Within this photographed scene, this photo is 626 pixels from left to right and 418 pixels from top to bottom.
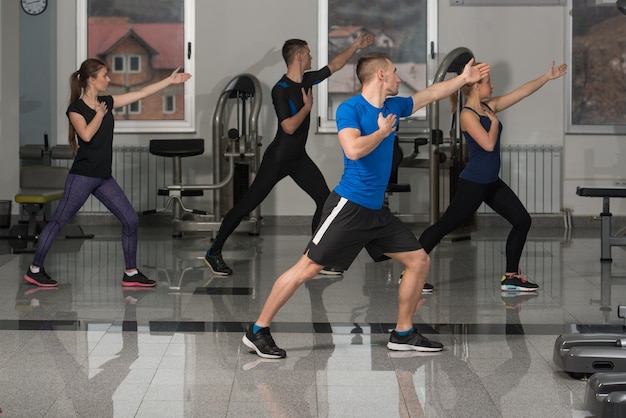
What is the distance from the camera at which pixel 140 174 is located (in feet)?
32.3

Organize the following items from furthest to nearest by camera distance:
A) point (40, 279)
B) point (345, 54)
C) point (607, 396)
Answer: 1. point (345, 54)
2. point (40, 279)
3. point (607, 396)

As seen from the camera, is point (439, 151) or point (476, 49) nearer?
point (439, 151)

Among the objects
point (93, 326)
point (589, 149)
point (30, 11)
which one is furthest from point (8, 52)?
A: point (589, 149)

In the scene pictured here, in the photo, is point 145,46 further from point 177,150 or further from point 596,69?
point 596,69

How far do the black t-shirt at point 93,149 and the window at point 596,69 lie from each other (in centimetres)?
520

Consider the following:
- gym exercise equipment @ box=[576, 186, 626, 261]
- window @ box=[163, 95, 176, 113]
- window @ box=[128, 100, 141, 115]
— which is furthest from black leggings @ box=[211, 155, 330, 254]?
window @ box=[128, 100, 141, 115]

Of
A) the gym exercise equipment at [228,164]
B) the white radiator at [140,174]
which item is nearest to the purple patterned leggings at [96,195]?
the gym exercise equipment at [228,164]

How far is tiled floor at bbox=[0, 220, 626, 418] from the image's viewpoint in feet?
12.0

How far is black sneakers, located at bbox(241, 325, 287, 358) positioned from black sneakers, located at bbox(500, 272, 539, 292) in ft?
6.92

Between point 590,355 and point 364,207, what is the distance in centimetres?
103

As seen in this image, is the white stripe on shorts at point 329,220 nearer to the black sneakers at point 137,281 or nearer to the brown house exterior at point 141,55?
the black sneakers at point 137,281

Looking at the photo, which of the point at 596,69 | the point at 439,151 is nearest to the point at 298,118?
the point at 439,151

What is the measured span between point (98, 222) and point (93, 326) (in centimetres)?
496

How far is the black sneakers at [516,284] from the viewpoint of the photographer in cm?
606
